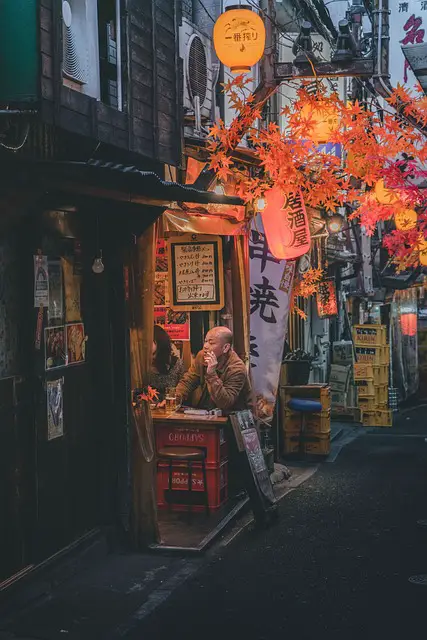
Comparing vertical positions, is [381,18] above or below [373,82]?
above

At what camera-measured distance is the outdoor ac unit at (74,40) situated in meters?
10.6

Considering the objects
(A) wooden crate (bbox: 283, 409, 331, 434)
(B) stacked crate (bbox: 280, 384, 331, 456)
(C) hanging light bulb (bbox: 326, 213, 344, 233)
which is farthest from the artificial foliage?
(A) wooden crate (bbox: 283, 409, 331, 434)

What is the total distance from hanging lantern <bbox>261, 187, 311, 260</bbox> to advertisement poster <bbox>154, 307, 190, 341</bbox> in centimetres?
249

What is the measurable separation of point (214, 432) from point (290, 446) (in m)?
6.38

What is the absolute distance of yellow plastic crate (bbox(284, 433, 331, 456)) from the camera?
64.1ft

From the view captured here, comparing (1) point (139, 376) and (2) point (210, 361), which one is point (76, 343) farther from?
(2) point (210, 361)

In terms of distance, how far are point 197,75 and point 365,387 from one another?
40.2 ft

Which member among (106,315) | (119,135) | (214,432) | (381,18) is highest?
(381,18)

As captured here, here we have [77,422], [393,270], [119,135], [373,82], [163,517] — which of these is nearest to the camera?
[77,422]

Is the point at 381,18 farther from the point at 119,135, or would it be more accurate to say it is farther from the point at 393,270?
the point at 393,270

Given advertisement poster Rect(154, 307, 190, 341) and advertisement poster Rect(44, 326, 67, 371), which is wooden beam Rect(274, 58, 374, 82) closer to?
advertisement poster Rect(154, 307, 190, 341)

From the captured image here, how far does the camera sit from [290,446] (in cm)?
1958

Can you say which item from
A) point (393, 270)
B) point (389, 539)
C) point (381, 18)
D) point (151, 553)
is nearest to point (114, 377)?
point (151, 553)

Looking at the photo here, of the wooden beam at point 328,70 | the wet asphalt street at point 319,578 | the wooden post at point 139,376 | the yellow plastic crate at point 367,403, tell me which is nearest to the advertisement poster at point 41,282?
the wooden post at point 139,376
